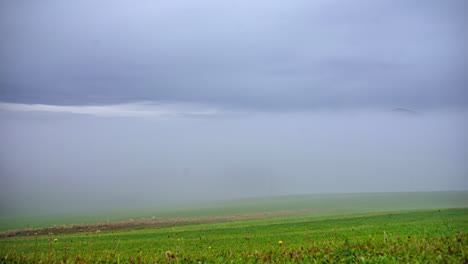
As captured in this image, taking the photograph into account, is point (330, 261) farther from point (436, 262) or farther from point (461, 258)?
point (461, 258)

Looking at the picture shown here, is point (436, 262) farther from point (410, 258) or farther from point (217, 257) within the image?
point (217, 257)

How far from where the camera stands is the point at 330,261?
8961 mm

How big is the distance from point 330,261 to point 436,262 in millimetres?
2460

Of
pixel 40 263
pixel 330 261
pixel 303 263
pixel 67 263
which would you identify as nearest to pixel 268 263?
pixel 303 263

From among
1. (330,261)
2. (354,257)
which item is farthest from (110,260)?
(354,257)

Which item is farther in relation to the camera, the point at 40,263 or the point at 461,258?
the point at 40,263

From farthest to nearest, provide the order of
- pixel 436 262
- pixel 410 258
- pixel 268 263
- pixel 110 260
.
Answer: pixel 110 260, pixel 268 263, pixel 410 258, pixel 436 262

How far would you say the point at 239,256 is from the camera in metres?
10.4

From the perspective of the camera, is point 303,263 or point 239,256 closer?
point 303,263

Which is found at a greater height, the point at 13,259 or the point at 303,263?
the point at 13,259

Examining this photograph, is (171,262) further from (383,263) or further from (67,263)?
(383,263)

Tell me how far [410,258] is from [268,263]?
11.9ft

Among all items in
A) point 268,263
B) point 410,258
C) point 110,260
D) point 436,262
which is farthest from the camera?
point 110,260

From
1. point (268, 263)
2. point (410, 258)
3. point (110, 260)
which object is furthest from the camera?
point (110, 260)
